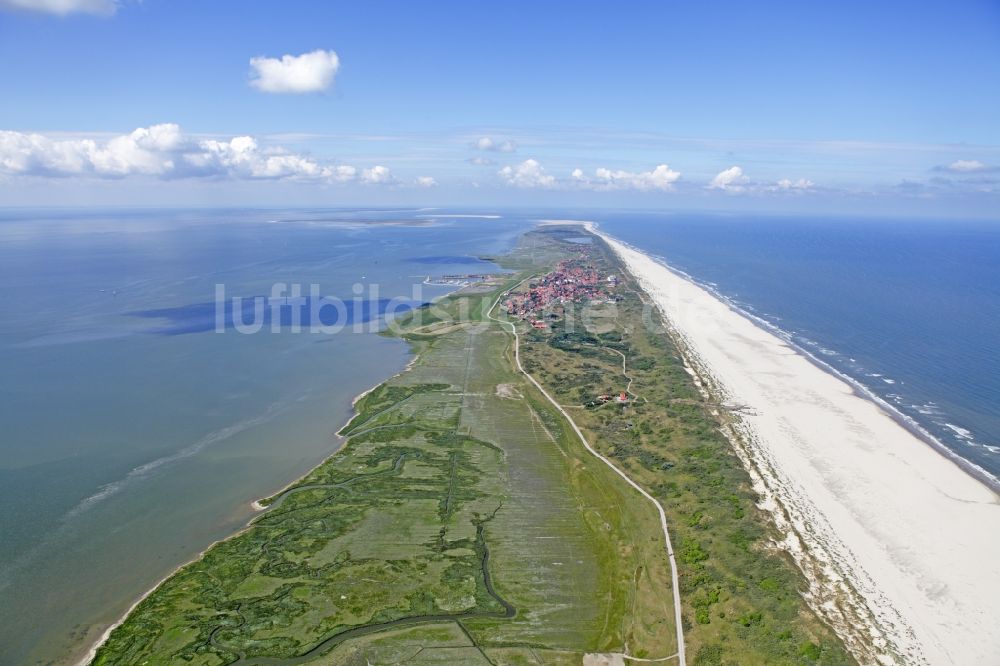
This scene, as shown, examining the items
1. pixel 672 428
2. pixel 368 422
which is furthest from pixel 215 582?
pixel 672 428

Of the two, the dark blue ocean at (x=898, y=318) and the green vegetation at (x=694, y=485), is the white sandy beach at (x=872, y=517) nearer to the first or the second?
the green vegetation at (x=694, y=485)

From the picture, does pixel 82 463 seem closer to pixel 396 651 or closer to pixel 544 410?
pixel 396 651

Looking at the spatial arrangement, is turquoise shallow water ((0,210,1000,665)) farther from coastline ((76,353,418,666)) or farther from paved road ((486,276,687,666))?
paved road ((486,276,687,666))

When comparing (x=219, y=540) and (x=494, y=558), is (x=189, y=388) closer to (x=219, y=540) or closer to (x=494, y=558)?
(x=219, y=540)

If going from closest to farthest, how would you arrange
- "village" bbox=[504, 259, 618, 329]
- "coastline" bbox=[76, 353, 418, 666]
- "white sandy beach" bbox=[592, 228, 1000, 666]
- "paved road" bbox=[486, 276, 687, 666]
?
"coastline" bbox=[76, 353, 418, 666]
"paved road" bbox=[486, 276, 687, 666]
"white sandy beach" bbox=[592, 228, 1000, 666]
"village" bbox=[504, 259, 618, 329]

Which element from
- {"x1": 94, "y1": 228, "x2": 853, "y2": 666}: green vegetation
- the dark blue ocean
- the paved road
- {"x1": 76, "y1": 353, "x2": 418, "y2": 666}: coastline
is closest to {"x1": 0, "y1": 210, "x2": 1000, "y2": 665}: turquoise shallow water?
the dark blue ocean

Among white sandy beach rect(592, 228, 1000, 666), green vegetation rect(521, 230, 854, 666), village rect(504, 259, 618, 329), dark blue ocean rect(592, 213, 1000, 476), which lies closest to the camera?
green vegetation rect(521, 230, 854, 666)

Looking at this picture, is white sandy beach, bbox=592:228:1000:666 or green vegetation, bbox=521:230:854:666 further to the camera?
white sandy beach, bbox=592:228:1000:666

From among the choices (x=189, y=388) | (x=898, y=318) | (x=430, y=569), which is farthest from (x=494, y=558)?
(x=898, y=318)
